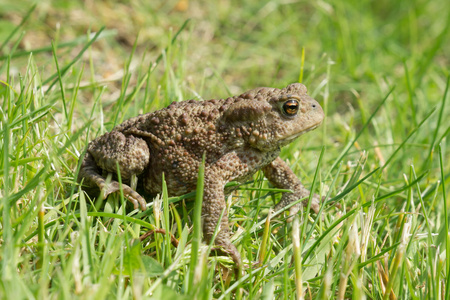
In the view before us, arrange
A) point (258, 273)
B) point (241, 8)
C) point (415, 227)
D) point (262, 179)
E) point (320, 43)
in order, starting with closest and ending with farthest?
point (258, 273), point (415, 227), point (262, 179), point (320, 43), point (241, 8)

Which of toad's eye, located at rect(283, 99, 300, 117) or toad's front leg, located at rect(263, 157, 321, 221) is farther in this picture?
toad's front leg, located at rect(263, 157, 321, 221)

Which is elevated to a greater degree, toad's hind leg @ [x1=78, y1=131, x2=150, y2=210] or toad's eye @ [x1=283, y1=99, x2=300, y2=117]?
toad's eye @ [x1=283, y1=99, x2=300, y2=117]

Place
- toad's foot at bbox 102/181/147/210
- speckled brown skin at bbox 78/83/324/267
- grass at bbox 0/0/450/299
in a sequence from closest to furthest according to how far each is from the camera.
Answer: grass at bbox 0/0/450/299 → toad's foot at bbox 102/181/147/210 → speckled brown skin at bbox 78/83/324/267

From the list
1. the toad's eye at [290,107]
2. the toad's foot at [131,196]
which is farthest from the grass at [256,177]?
the toad's eye at [290,107]

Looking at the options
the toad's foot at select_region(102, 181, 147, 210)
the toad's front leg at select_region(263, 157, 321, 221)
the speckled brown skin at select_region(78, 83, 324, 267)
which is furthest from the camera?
the toad's front leg at select_region(263, 157, 321, 221)

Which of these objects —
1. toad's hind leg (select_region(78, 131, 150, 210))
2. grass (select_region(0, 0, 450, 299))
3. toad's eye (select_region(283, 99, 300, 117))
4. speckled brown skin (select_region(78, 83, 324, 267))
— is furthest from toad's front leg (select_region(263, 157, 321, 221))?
toad's hind leg (select_region(78, 131, 150, 210))

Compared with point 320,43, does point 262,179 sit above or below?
below

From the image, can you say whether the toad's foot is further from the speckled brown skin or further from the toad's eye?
the toad's eye

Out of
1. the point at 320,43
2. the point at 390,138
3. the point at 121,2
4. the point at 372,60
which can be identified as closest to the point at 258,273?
the point at 390,138

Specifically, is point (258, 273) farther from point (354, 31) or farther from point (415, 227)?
point (354, 31)
